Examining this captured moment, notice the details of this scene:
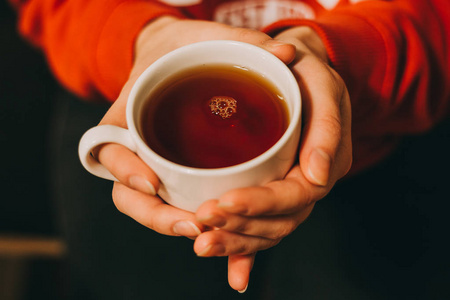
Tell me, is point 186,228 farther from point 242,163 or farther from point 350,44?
point 350,44

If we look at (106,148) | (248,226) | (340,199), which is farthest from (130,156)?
(340,199)

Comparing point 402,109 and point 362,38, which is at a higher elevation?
point 362,38

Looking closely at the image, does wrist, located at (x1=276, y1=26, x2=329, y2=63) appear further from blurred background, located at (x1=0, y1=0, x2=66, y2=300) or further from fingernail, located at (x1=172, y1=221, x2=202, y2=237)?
blurred background, located at (x1=0, y1=0, x2=66, y2=300)

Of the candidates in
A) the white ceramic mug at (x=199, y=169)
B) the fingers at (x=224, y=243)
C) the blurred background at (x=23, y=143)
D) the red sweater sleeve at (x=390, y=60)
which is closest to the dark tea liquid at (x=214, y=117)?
the white ceramic mug at (x=199, y=169)

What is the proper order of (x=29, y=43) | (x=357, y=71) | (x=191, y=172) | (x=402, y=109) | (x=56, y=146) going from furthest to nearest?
1. (x=29, y=43)
2. (x=56, y=146)
3. (x=402, y=109)
4. (x=357, y=71)
5. (x=191, y=172)

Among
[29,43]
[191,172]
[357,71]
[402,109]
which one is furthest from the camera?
[29,43]

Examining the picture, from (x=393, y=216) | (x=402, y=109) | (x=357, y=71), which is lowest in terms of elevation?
(x=393, y=216)

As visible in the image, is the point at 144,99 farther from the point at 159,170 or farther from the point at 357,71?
the point at 357,71
